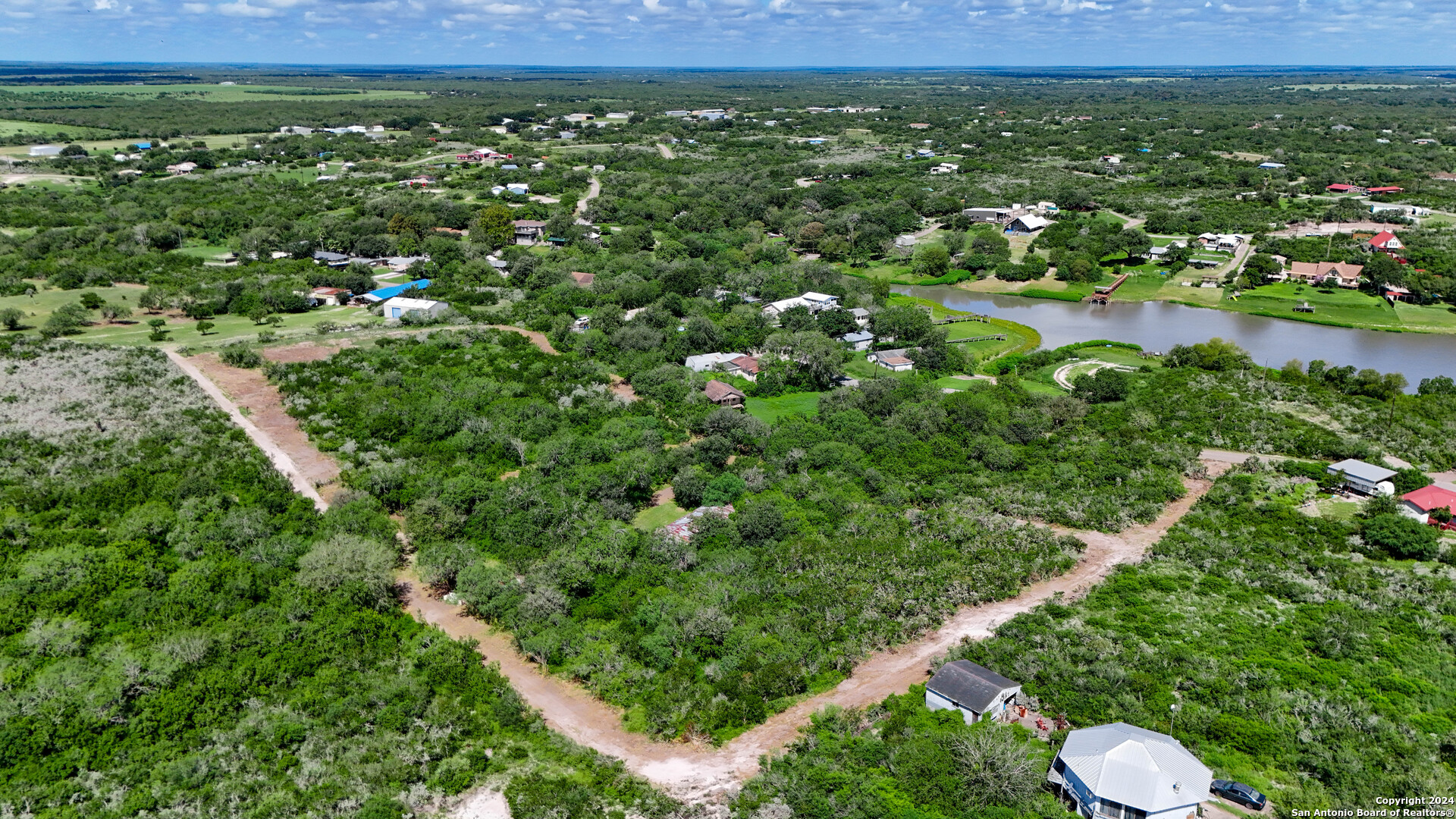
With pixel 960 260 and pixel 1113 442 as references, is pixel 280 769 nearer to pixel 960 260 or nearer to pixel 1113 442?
pixel 1113 442

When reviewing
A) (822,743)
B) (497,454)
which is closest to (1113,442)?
(822,743)

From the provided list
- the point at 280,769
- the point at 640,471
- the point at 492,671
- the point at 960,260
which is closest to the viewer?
the point at 280,769

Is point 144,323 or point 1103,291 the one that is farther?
point 1103,291

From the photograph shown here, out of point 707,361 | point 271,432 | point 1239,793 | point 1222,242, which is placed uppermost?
point 1222,242

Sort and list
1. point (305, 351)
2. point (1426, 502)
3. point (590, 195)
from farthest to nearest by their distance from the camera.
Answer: point (590, 195) < point (305, 351) < point (1426, 502)

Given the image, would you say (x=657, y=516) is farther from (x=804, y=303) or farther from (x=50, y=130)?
(x=50, y=130)

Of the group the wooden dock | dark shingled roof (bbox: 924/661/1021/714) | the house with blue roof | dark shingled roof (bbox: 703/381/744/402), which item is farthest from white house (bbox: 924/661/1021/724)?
the house with blue roof

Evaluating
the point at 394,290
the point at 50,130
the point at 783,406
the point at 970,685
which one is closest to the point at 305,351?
the point at 394,290

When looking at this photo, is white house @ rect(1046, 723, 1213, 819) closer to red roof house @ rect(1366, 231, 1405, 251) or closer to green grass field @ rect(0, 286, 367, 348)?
green grass field @ rect(0, 286, 367, 348)
